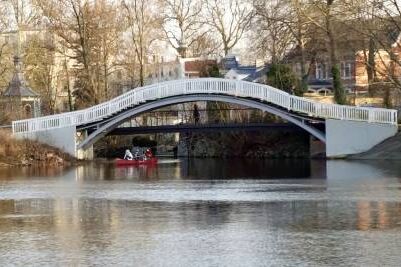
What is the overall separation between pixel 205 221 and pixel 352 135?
3312 cm

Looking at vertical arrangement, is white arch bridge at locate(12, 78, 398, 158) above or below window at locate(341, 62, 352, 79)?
below

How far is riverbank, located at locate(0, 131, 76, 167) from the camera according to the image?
52.9m

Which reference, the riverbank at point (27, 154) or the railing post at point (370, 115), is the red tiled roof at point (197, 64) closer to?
the riverbank at point (27, 154)

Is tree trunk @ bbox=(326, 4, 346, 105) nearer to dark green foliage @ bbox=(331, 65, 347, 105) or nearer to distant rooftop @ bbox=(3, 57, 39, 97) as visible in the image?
dark green foliage @ bbox=(331, 65, 347, 105)

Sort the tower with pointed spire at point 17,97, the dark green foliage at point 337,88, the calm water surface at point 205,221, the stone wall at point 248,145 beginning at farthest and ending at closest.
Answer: the stone wall at point 248,145
the tower with pointed spire at point 17,97
the dark green foliage at point 337,88
the calm water surface at point 205,221

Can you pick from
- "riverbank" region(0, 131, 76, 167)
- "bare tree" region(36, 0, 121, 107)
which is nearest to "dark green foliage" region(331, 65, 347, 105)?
"riverbank" region(0, 131, 76, 167)

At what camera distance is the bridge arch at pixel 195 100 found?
179ft

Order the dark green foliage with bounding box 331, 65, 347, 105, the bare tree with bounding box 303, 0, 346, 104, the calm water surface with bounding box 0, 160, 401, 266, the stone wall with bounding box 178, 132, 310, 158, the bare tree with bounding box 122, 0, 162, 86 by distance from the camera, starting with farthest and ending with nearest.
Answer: the bare tree with bounding box 122, 0, 162, 86
the stone wall with bounding box 178, 132, 310, 158
the dark green foliage with bounding box 331, 65, 347, 105
the bare tree with bounding box 303, 0, 346, 104
the calm water surface with bounding box 0, 160, 401, 266

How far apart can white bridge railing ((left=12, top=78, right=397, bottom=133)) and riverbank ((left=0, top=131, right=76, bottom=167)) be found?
1.97 m

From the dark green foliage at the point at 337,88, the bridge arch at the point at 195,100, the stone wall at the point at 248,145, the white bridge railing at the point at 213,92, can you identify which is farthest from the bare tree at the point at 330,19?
the white bridge railing at the point at 213,92

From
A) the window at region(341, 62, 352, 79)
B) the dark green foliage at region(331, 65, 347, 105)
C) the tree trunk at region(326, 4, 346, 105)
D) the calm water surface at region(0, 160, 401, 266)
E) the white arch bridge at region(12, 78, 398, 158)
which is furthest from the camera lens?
the window at region(341, 62, 352, 79)

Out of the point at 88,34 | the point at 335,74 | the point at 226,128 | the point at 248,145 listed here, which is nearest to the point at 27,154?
the point at 226,128

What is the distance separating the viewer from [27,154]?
53.7 m

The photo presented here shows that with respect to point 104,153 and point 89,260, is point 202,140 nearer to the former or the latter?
point 104,153
